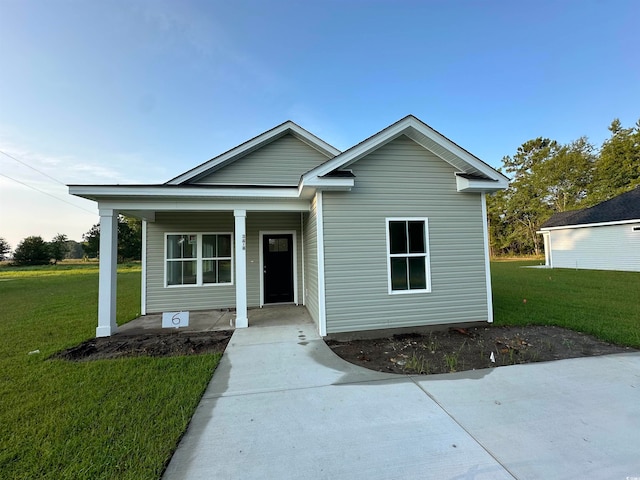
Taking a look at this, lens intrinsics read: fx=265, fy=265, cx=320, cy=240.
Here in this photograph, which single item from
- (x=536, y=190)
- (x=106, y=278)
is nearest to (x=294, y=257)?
(x=106, y=278)

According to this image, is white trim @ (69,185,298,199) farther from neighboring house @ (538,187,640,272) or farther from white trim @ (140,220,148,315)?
neighboring house @ (538,187,640,272)

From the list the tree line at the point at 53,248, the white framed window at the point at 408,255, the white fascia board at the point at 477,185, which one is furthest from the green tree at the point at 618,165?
the tree line at the point at 53,248

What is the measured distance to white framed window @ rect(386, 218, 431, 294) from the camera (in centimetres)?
563

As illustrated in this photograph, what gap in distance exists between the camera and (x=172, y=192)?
5.60 m

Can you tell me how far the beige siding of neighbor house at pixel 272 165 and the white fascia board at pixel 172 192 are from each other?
235 cm

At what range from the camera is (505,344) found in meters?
4.73

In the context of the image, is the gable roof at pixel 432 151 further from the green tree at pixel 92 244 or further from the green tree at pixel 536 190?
the green tree at pixel 92 244

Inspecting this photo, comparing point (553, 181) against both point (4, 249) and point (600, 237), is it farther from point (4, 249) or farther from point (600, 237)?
point (4, 249)

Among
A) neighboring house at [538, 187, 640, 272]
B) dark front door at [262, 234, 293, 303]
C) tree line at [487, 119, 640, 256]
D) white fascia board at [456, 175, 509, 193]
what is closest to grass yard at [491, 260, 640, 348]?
white fascia board at [456, 175, 509, 193]

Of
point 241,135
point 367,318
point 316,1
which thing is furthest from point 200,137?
point 367,318

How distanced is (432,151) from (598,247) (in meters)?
18.5

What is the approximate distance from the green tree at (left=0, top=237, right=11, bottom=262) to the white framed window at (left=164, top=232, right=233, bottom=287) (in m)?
56.4

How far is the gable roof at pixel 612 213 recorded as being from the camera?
15203mm

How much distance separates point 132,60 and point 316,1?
21.4ft
